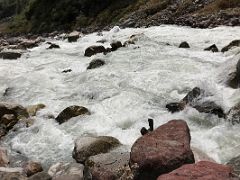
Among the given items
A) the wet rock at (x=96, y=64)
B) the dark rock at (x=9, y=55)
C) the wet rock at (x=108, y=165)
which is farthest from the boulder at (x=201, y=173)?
the dark rock at (x=9, y=55)

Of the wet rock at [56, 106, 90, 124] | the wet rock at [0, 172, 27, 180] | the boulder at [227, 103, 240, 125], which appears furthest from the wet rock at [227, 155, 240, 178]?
the wet rock at [56, 106, 90, 124]

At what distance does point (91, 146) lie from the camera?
10.4 m

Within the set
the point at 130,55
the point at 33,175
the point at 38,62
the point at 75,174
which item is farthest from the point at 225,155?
the point at 38,62

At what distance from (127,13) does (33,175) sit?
3454 centimetres

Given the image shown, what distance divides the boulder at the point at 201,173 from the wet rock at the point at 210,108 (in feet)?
15.3

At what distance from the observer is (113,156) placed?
9.37 metres

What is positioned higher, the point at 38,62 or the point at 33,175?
the point at 33,175

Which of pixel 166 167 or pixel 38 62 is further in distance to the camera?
pixel 38 62

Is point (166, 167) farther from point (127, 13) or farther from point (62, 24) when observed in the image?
point (62, 24)

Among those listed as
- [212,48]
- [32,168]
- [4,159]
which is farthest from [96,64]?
[32,168]

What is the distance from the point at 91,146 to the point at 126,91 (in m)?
4.93

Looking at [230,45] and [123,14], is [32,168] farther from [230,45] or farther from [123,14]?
[123,14]

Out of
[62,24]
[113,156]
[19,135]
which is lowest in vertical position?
[62,24]

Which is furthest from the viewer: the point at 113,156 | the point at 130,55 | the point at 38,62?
the point at 38,62
